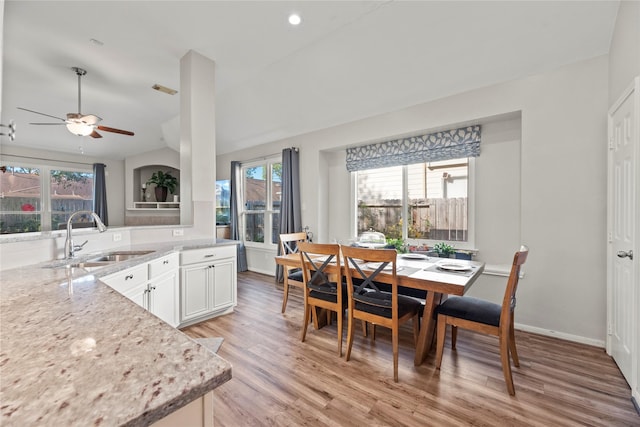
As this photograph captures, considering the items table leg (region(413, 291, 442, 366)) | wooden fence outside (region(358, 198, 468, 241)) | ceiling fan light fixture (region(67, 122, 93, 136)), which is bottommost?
table leg (region(413, 291, 442, 366))

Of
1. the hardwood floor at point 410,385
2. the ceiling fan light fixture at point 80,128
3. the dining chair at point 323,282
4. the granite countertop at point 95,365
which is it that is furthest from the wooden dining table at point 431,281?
the ceiling fan light fixture at point 80,128

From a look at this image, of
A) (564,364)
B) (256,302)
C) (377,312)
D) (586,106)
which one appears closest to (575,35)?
(586,106)

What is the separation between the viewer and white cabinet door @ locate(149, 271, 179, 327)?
2.36 meters

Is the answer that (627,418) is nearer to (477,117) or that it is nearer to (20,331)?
(477,117)

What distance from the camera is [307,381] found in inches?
80.0

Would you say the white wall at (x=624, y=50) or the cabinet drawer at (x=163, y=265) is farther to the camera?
the cabinet drawer at (x=163, y=265)

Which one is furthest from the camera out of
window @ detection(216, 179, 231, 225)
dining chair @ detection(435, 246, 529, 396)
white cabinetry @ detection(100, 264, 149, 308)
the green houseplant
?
window @ detection(216, 179, 231, 225)

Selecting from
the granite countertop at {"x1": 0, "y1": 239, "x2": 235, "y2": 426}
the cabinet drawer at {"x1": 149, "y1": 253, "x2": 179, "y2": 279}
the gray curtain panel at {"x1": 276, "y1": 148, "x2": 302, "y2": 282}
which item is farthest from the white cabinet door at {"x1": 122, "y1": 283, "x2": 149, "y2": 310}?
the gray curtain panel at {"x1": 276, "y1": 148, "x2": 302, "y2": 282}

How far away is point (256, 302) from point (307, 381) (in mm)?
1880

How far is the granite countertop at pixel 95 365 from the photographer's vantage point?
1.53 feet

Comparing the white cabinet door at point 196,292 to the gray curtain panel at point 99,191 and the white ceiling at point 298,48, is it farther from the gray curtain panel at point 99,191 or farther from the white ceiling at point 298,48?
the gray curtain panel at point 99,191

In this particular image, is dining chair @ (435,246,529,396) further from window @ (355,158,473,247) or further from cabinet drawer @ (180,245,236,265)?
cabinet drawer @ (180,245,236,265)

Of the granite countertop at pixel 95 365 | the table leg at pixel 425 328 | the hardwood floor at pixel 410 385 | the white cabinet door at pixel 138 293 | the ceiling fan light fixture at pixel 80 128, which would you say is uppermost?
the ceiling fan light fixture at pixel 80 128

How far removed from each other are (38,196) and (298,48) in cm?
623
